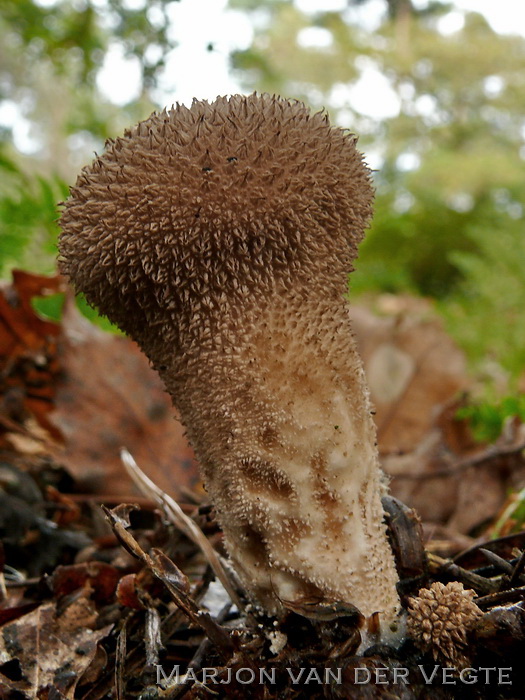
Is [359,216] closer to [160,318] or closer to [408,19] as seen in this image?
[160,318]

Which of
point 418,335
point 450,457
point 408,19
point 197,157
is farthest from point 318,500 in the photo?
point 408,19

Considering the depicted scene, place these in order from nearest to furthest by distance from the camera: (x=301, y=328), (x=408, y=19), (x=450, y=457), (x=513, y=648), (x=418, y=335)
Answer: (x=513, y=648)
(x=301, y=328)
(x=450, y=457)
(x=418, y=335)
(x=408, y=19)

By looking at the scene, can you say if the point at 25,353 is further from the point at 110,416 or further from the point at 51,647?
the point at 51,647

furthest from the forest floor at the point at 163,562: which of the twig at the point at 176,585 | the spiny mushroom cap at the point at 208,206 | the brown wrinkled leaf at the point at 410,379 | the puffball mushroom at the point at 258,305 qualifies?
the spiny mushroom cap at the point at 208,206

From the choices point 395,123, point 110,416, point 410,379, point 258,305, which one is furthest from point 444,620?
point 395,123

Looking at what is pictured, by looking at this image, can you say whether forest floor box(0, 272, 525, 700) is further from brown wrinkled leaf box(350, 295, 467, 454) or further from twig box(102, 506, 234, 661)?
brown wrinkled leaf box(350, 295, 467, 454)

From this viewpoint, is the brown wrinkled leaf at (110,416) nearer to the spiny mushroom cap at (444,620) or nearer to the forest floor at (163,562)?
the forest floor at (163,562)
